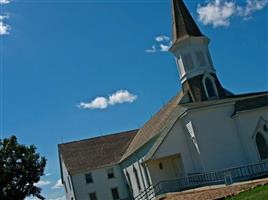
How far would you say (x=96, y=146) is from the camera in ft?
172

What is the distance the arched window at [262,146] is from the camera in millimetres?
31031

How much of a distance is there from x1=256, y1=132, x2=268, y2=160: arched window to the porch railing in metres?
4.47

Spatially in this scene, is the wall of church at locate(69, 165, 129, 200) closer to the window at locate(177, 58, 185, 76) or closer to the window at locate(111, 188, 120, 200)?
the window at locate(111, 188, 120, 200)

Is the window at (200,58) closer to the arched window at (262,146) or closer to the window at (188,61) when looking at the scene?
the window at (188,61)

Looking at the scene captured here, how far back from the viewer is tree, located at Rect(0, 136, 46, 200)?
132 ft

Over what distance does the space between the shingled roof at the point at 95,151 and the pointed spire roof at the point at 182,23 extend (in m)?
18.4

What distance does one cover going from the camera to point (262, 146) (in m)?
31.2

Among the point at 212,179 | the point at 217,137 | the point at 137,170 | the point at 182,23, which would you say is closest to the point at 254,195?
the point at 212,179

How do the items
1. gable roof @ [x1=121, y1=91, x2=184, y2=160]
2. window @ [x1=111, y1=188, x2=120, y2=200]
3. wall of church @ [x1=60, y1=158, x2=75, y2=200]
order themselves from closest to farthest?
gable roof @ [x1=121, y1=91, x2=184, y2=160]
window @ [x1=111, y1=188, x2=120, y2=200]
wall of church @ [x1=60, y1=158, x2=75, y2=200]

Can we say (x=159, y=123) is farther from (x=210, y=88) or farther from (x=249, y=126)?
(x=249, y=126)

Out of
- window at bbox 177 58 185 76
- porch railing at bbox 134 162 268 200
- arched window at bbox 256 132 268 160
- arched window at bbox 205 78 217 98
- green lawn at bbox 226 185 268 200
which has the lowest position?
green lawn at bbox 226 185 268 200

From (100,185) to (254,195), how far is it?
106ft

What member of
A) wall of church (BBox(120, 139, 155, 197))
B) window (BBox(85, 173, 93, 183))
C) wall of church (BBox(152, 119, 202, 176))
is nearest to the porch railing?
wall of church (BBox(152, 119, 202, 176))

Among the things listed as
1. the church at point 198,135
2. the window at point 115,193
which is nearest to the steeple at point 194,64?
the church at point 198,135
